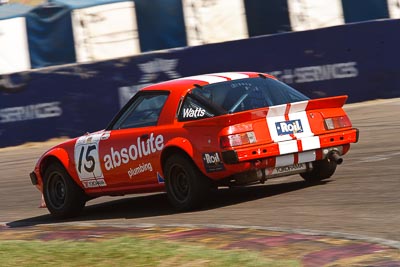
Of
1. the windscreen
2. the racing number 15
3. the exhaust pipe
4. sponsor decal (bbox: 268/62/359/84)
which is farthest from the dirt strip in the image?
sponsor decal (bbox: 268/62/359/84)

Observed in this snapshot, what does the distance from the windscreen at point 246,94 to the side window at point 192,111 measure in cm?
8

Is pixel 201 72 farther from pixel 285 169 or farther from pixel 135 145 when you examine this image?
pixel 285 169

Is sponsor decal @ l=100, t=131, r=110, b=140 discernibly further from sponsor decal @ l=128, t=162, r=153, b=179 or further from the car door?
sponsor decal @ l=128, t=162, r=153, b=179

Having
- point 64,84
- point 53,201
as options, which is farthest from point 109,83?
point 53,201

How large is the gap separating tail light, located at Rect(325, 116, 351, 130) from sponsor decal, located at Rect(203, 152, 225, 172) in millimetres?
1223

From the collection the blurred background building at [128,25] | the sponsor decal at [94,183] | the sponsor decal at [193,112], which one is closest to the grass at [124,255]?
the sponsor decal at [193,112]

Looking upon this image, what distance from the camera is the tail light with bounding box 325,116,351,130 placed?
9.35 m

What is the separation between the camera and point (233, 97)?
9297 mm

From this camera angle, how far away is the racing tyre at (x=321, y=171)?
9836mm

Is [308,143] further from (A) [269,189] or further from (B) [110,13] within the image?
(B) [110,13]

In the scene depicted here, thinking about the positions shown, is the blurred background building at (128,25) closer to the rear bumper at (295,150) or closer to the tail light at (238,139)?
the rear bumper at (295,150)

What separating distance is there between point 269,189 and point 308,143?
4.04 feet

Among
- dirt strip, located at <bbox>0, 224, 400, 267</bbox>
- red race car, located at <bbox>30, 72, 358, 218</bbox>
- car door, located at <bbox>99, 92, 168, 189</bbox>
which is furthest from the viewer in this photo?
car door, located at <bbox>99, 92, 168, 189</bbox>

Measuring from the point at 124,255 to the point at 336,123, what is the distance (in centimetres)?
335
